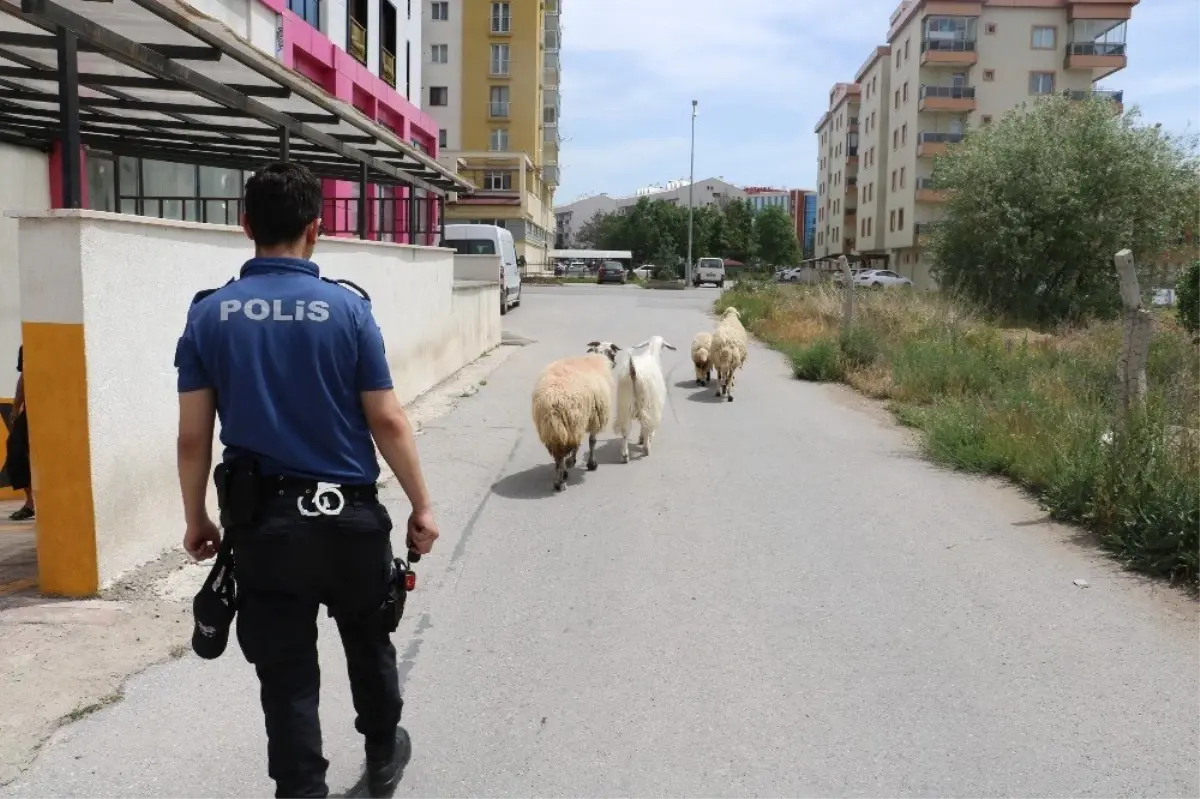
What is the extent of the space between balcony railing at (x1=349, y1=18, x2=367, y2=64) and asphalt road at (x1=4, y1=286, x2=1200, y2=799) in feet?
60.4

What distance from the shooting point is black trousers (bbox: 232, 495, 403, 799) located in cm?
285

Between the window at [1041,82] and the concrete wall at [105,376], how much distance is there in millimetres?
64031

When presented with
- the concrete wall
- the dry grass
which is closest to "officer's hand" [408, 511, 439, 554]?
the concrete wall

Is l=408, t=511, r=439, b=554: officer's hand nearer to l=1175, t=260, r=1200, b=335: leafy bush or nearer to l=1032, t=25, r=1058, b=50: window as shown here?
l=1175, t=260, r=1200, b=335: leafy bush

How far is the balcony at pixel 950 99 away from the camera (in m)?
60.5

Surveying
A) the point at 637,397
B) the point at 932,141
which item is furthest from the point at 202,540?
the point at 932,141

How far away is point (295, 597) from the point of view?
2891 mm

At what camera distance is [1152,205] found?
89.9 feet

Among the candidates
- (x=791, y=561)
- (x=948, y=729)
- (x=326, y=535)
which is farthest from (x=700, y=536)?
→ (x=326, y=535)

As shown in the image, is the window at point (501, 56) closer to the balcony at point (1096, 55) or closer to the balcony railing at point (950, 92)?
the balcony railing at point (950, 92)

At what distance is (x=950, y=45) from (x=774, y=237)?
3546 centimetres

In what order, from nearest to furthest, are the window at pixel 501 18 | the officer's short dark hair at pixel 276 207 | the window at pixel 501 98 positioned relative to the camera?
1. the officer's short dark hair at pixel 276 207
2. the window at pixel 501 18
3. the window at pixel 501 98

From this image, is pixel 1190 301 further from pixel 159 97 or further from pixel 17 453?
pixel 17 453

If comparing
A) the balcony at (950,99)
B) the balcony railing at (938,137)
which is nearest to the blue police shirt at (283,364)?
the balcony railing at (938,137)
